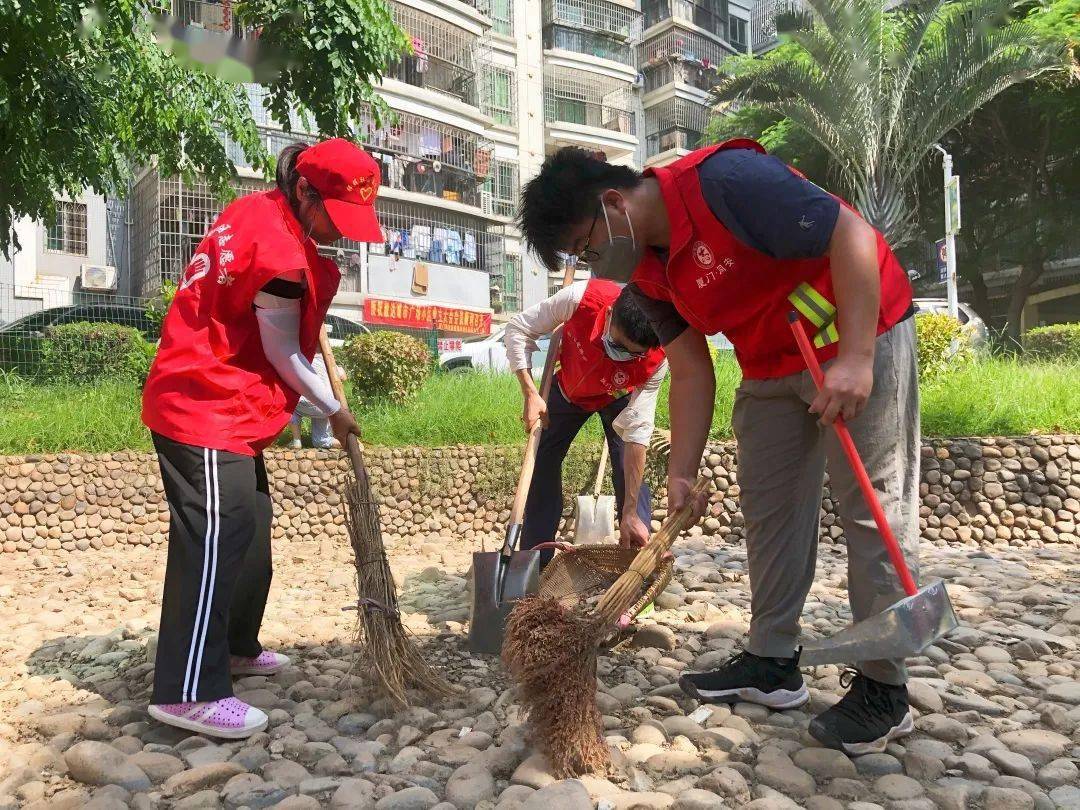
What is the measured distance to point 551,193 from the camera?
2.07 meters

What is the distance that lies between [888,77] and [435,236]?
11243 millimetres

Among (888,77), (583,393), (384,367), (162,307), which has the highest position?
(888,77)

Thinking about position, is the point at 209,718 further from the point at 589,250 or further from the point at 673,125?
the point at 673,125

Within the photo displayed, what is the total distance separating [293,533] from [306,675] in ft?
11.4

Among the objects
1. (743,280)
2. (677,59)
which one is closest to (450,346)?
(743,280)

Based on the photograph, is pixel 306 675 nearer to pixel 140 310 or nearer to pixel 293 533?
pixel 293 533

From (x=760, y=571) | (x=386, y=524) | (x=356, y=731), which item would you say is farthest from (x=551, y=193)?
(x=386, y=524)

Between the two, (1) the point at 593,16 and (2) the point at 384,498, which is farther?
(1) the point at 593,16

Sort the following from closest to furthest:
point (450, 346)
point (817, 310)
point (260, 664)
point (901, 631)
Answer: point (901, 631), point (817, 310), point (260, 664), point (450, 346)

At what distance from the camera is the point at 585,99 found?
2741cm

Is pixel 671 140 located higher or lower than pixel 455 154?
higher

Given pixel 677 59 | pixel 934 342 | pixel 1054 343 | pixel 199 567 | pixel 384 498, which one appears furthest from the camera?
pixel 677 59

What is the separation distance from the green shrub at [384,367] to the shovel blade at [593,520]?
3.34 m

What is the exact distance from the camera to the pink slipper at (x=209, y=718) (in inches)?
89.7
